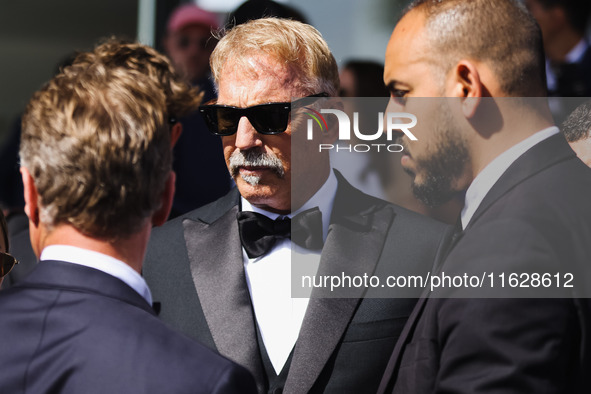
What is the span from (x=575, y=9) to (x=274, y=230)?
3.15m

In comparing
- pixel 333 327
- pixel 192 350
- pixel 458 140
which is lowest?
pixel 333 327

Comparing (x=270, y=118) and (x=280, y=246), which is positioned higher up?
(x=270, y=118)

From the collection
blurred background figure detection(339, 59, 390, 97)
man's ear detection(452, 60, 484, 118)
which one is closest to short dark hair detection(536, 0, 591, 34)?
blurred background figure detection(339, 59, 390, 97)

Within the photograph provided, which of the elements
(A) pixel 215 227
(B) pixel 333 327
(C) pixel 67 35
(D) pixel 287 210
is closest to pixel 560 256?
(B) pixel 333 327

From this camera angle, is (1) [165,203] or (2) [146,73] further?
(2) [146,73]

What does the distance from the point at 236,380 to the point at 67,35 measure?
5358 millimetres

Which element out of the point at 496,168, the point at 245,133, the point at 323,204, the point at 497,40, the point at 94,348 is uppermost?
the point at 497,40

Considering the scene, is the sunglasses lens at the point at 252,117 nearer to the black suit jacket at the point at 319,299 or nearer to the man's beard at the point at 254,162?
the man's beard at the point at 254,162

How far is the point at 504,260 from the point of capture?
165 centimetres

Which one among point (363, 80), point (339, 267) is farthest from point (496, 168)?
point (363, 80)

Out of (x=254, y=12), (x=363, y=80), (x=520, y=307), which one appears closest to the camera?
(x=520, y=307)

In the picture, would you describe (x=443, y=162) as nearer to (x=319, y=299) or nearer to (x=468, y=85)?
(x=468, y=85)

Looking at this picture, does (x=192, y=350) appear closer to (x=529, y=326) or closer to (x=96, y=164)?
(x=96, y=164)

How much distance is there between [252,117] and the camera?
2.28 metres
